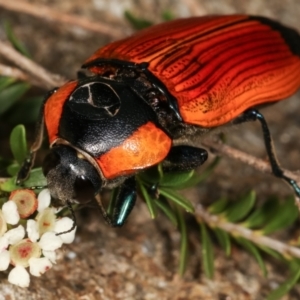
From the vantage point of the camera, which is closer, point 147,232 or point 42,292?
point 42,292

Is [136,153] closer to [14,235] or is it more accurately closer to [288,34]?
[14,235]

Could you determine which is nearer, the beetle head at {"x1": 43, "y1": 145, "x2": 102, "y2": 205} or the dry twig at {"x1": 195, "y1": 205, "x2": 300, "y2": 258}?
the beetle head at {"x1": 43, "y1": 145, "x2": 102, "y2": 205}

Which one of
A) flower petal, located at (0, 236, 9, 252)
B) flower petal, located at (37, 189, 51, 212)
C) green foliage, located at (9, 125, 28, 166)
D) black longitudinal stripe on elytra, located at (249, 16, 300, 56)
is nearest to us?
flower petal, located at (0, 236, 9, 252)

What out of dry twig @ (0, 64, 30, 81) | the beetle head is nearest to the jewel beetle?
the beetle head

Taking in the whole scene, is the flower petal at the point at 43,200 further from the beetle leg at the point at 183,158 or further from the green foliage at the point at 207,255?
the green foliage at the point at 207,255

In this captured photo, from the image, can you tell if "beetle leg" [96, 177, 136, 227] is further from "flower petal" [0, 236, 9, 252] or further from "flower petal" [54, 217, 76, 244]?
"flower petal" [0, 236, 9, 252]

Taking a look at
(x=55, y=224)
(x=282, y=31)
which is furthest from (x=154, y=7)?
(x=55, y=224)

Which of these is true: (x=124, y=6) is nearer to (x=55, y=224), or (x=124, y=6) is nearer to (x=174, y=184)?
(x=174, y=184)
